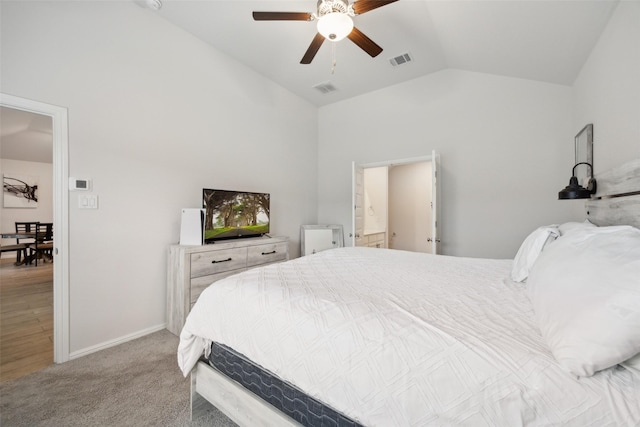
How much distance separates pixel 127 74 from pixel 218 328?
8.61ft

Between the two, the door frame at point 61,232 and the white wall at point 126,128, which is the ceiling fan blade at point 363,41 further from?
the door frame at point 61,232

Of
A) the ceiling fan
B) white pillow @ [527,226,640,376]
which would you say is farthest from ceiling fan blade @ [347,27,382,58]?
white pillow @ [527,226,640,376]

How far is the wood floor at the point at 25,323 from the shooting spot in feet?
6.54

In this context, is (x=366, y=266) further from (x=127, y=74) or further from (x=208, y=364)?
(x=127, y=74)

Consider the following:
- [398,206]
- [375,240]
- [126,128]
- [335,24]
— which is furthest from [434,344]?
[398,206]

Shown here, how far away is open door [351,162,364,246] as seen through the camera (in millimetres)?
3844

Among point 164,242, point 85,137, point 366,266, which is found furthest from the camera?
point 164,242

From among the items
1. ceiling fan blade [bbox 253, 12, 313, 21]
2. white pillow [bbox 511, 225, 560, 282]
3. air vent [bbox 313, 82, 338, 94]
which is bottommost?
white pillow [bbox 511, 225, 560, 282]

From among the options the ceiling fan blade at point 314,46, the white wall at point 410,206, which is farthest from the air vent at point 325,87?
the white wall at point 410,206

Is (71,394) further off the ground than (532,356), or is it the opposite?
(532,356)

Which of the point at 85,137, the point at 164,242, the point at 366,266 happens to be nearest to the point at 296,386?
the point at 366,266

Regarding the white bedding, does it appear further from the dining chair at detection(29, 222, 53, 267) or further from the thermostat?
the dining chair at detection(29, 222, 53, 267)

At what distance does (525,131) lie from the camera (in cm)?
296

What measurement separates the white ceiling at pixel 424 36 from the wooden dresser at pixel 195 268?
7.94 feet
